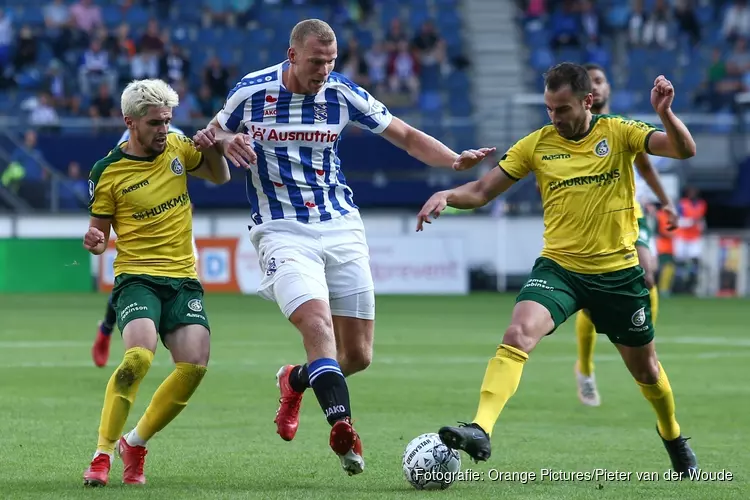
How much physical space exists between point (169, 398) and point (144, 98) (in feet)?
4.88

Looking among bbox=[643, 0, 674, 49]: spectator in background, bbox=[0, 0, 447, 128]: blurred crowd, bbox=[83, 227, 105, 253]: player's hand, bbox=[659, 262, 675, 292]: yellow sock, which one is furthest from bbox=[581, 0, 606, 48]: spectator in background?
bbox=[83, 227, 105, 253]: player's hand

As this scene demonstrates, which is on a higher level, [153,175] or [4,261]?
[153,175]

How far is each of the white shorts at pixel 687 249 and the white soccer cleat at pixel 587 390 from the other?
1616cm

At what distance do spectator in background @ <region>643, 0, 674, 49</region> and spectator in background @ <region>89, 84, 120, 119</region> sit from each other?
38.2ft

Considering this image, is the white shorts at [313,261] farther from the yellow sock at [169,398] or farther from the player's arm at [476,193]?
the yellow sock at [169,398]

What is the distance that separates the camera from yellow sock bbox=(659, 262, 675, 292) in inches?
1041

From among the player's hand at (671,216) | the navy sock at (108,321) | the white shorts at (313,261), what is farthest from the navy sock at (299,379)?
the navy sock at (108,321)

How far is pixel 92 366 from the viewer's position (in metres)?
12.8

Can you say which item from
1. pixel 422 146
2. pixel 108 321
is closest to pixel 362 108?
pixel 422 146

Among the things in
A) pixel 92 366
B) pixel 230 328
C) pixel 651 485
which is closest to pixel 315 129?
pixel 651 485

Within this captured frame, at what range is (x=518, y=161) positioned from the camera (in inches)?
292

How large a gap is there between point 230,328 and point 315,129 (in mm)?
10170

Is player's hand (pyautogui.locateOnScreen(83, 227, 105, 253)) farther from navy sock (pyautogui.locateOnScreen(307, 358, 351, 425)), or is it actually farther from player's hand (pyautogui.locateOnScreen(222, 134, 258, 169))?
navy sock (pyautogui.locateOnScreen(307, 358, 351, 425))

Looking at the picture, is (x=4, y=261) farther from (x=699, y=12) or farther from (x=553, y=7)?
(x=699, y=12)
